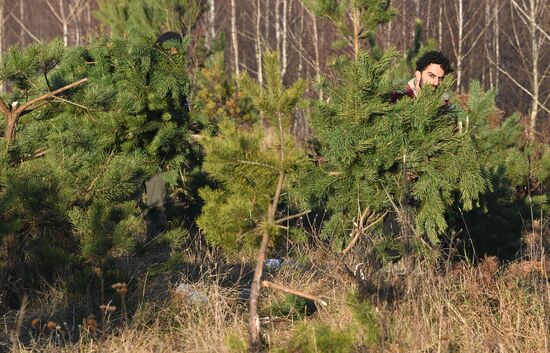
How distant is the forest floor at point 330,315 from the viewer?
417 centimetres

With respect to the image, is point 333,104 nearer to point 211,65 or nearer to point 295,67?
point 211,65

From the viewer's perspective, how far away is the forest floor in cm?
417

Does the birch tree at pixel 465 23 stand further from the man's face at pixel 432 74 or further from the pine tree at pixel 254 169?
the pine tree at pixel 254 169

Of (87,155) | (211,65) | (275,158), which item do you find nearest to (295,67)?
(211,65)

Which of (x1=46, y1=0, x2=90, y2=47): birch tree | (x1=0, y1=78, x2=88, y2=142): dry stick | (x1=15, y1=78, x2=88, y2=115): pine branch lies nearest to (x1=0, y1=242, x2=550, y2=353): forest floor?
(x1=0, y1=78, x2=88, y2=142): dry stick

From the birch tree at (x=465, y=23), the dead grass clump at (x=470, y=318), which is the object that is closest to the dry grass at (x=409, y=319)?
the dead grass clump at (x=470, y=318)

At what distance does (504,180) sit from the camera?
6.89 metres

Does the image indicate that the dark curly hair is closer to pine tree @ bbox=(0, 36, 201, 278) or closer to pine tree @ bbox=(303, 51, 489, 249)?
pine tree @ bbox=(303, 51, 489, 249)

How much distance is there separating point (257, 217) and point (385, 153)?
1382mm

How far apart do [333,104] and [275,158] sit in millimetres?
1329

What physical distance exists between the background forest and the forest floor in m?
0.02

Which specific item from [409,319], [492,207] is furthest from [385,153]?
[492,207]

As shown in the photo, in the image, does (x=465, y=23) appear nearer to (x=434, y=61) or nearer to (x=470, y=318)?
(x=434, y=61)

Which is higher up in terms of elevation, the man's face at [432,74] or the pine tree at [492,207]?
the man's face at [432,74]
